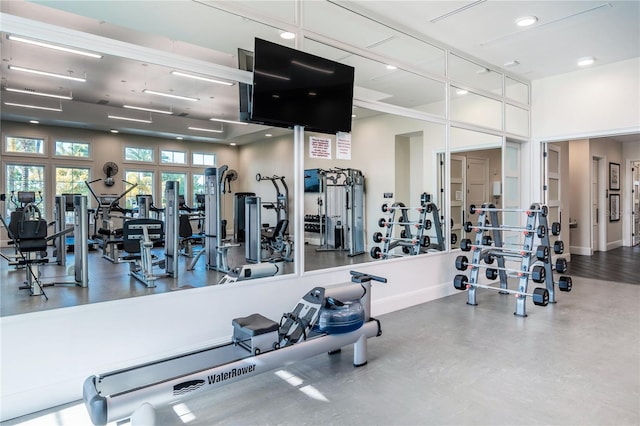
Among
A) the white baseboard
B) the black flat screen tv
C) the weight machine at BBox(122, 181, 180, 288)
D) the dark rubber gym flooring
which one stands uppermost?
the black flat screen tv

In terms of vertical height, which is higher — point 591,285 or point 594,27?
point 594,27

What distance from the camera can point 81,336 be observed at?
8.32 ft

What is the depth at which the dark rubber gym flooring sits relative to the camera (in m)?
6.35

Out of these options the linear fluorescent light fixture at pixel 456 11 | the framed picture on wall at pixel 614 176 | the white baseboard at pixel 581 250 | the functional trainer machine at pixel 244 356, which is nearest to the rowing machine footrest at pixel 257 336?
the functional trainer machine at pixel 244 356

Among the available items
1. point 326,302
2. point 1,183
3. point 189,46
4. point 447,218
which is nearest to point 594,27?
point 447,218

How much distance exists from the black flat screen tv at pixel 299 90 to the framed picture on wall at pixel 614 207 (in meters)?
9.15

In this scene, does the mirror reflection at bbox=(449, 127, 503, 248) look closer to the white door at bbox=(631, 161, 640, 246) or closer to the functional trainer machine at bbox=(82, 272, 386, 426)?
the functional trainer machine at bbox=(82, 272, 386, 426)

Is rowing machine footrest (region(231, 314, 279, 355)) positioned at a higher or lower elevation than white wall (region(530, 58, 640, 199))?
lower

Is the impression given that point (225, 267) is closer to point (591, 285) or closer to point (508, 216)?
point (508, 216)

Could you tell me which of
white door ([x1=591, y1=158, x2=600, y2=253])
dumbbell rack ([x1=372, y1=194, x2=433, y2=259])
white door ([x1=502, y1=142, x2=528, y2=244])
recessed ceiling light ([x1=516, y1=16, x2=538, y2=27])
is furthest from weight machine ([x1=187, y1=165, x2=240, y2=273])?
white door ([x1=591, y1=158, x2=600, y2=253])

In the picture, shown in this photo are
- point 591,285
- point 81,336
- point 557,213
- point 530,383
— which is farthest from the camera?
point 557,213

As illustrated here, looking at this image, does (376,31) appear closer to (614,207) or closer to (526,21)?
(526,21)

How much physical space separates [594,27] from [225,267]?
6094mm

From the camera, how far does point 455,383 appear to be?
2709 millimetres
